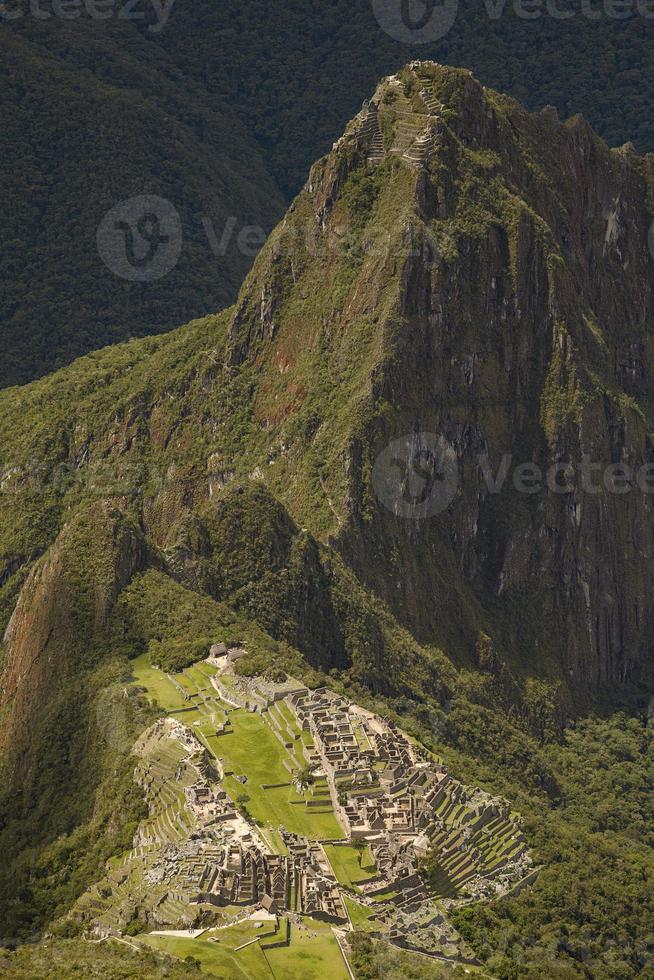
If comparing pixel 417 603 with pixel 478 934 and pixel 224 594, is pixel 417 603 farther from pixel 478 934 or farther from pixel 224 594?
pixel 478 934

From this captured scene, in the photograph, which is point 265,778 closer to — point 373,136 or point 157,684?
point 157,684

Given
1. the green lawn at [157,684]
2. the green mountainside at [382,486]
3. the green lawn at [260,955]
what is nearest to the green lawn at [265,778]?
the green lawn at [157,684]

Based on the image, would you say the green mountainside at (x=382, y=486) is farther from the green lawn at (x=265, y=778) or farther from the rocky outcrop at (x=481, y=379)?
the green lawn at (x=265, y=778)

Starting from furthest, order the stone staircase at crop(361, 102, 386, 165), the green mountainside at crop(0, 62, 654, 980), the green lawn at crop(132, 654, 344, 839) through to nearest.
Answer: the stone staircase at crop(361, 102, 386, 165)
the green mountainside at crop(0, 62, 654, 980)
the green lawn at crop(132, 654, 344, 839)

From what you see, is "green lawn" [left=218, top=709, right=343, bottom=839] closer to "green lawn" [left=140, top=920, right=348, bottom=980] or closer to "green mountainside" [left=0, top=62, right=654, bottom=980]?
"green mountainside" [left=0, top=62, right=654, bottom=980]

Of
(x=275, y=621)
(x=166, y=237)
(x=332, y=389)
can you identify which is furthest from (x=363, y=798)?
(x=166, y=237)

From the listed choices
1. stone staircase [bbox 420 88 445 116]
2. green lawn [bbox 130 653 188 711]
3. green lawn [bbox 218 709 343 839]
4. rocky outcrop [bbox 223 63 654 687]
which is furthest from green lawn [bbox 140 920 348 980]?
stone staircase [bbox 420 88 445 116]
